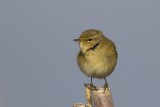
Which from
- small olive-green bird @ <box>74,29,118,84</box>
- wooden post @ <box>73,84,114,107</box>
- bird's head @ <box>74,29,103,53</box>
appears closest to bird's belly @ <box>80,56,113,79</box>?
small olive-green bird @ <box>74,29,118,84</box>

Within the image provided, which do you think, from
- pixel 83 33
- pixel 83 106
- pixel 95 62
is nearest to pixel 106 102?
pixel 83 106

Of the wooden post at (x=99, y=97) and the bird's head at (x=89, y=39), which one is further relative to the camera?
the bird's head at (x=89, y=39)

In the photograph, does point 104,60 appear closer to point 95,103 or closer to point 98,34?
point 98,34

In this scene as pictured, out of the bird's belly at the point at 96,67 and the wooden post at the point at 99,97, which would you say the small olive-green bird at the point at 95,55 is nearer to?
the bird's belly at the point at 96,67

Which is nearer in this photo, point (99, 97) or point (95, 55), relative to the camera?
point (99, 97)

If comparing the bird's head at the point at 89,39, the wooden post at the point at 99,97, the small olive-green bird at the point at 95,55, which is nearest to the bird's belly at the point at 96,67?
the small olive-green bird at the point at 95,55

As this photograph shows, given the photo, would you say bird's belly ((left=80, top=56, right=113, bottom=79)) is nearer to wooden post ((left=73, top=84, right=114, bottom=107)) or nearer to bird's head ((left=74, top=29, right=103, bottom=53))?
bird's head ((left=74, top=29, right=103, bottom=53))

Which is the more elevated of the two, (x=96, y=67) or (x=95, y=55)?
(x=95, y=55)

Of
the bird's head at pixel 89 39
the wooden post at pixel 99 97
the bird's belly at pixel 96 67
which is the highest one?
the bird's head at pixel 89 39

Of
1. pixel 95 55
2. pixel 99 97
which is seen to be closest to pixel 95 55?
pixel 95 55

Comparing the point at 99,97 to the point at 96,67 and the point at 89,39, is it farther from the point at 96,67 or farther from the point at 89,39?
the point at 89,39
